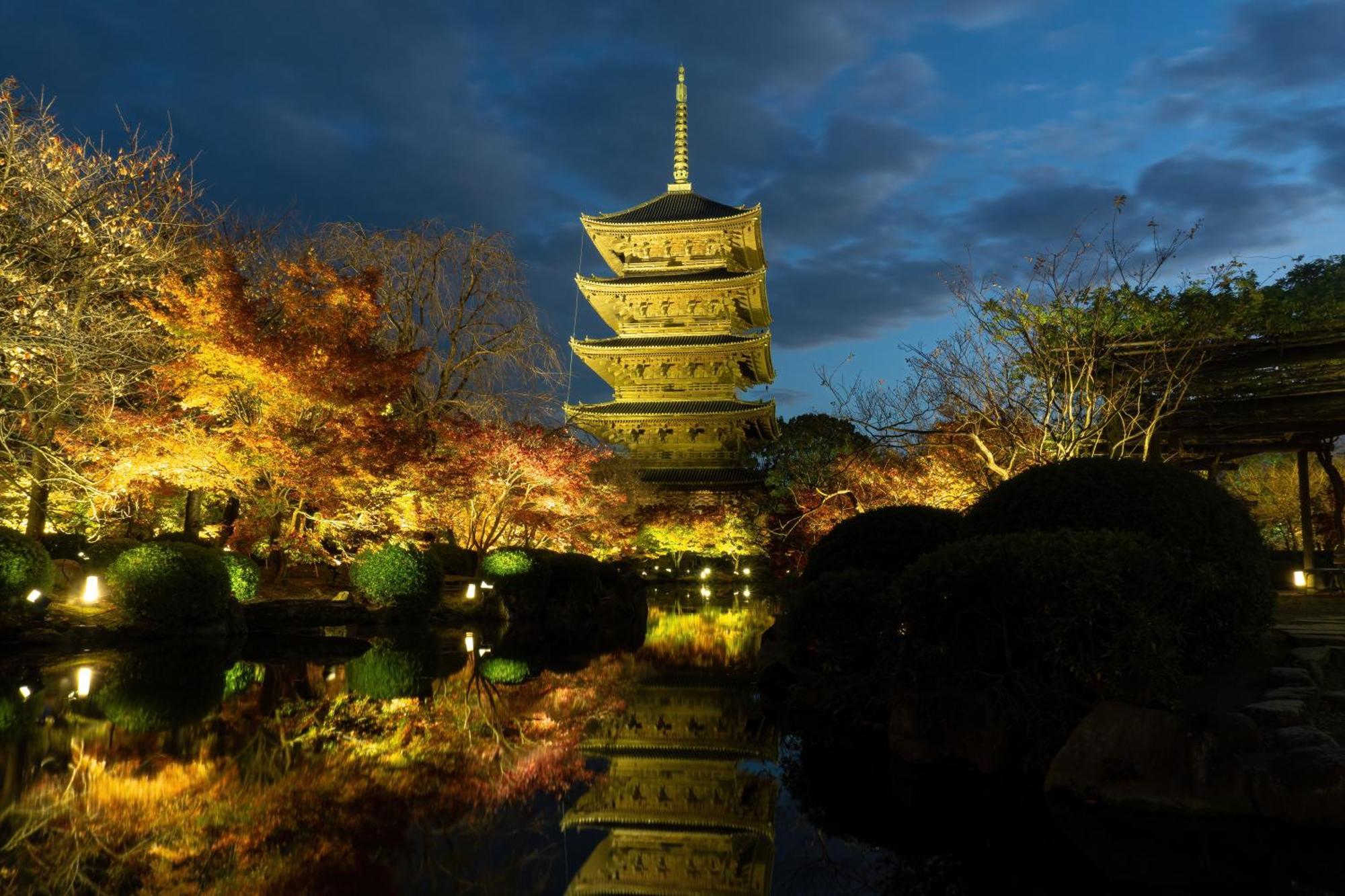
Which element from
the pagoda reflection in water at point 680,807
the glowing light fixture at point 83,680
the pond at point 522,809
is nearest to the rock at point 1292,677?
the pond at point 522,809

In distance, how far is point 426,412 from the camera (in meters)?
19.8

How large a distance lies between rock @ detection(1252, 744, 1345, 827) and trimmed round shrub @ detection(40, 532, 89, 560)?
19158 mm

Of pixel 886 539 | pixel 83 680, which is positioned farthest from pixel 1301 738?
pixel 83 680

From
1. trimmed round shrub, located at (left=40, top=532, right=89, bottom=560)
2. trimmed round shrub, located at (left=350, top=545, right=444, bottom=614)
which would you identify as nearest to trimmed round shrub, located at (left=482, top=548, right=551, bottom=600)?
trimmed round shrub, located at (left=350, top=545, right=444, bottom=614)

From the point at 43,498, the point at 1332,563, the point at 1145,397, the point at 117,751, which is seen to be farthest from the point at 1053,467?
the point at 43,498

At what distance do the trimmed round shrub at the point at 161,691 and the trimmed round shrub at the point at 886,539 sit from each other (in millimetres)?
5957

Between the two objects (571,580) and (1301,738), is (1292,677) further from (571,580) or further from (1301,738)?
(571,580)

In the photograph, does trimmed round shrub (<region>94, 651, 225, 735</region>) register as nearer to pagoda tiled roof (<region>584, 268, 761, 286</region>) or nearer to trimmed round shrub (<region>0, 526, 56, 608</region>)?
trimmed round shrub (<region>0, 526, 56, 608</region>)

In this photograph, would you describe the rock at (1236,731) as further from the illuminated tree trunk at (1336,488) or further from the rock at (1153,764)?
the illuminated tree trunk at (1336,488)

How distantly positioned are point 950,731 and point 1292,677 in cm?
235

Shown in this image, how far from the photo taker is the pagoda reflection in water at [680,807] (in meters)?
4.06

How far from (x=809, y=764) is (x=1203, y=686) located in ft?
9.19

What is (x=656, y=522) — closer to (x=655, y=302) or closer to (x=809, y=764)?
(x=655, y=302)

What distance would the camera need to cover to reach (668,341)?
3266 cm
